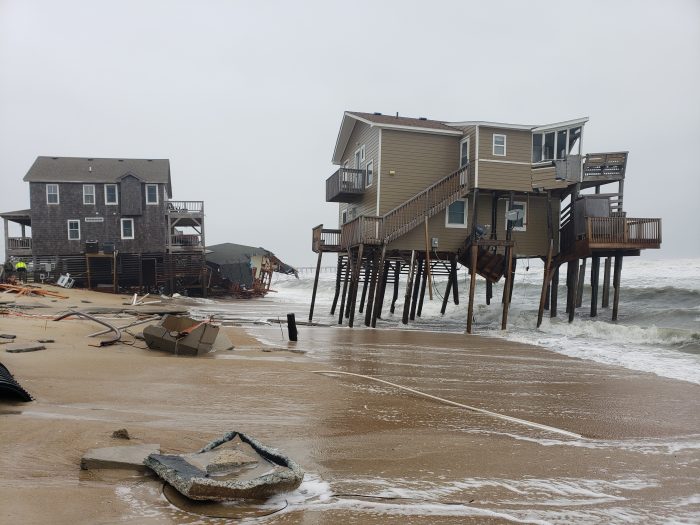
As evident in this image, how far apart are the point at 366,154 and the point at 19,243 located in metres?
29.7

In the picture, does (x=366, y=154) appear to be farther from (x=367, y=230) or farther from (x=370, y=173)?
(x=367, y=230)

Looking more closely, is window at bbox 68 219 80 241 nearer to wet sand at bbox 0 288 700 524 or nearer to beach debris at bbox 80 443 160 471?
wet sand at bbox 0 288 700 524

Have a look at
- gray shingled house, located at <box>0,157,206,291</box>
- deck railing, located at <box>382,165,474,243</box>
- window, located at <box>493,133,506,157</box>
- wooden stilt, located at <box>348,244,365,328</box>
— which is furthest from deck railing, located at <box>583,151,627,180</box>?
gray shingled house, located at <box>0,157,206,291</box>

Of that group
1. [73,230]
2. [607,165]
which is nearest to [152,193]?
[73,230]

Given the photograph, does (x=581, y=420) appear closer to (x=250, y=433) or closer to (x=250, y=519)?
(x=250, y=433)

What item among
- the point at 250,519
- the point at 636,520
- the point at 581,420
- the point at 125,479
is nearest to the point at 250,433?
the point at 125,479

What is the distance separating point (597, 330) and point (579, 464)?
54.0 feet

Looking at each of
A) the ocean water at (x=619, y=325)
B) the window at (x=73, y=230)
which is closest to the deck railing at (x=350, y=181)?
the ocean water at (x=619, y=325)

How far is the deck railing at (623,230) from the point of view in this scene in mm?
21047

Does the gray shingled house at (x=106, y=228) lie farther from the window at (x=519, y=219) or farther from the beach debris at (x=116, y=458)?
the beach debris at (x=116, y=458)

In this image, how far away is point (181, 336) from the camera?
9.66m

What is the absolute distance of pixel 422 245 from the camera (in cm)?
2116

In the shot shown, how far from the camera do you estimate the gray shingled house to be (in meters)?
38.7

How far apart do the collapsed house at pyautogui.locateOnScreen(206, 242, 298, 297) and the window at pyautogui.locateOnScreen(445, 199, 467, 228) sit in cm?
2635
